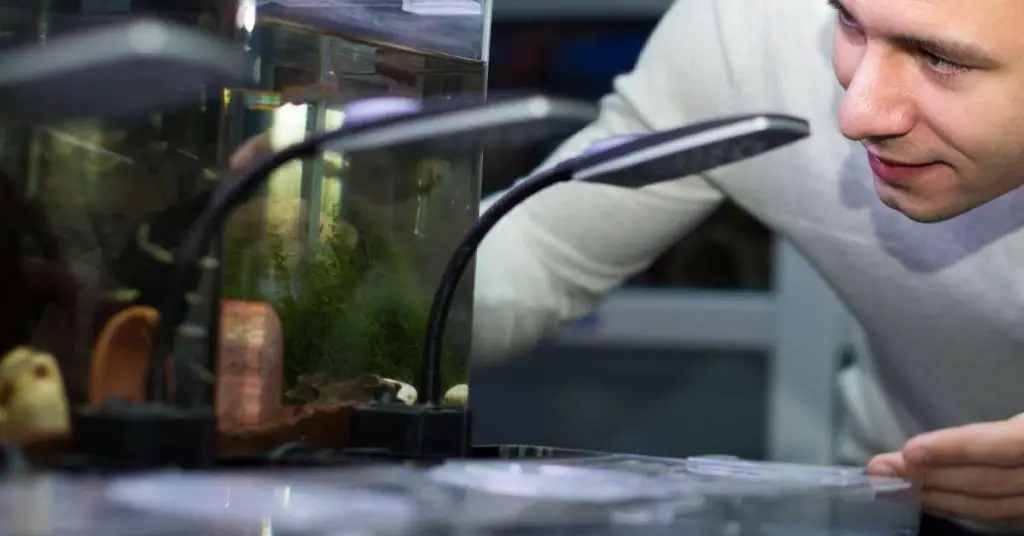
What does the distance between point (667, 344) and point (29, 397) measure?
5.47ft

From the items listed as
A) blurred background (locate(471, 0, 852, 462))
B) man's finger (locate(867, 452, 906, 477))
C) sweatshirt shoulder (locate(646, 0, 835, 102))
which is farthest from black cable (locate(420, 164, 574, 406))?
blurred background (locate(471, 0, 852, 462))

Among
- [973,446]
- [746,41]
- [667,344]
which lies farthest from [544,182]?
[667,344]

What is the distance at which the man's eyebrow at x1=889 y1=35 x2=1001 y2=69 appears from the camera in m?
0.72

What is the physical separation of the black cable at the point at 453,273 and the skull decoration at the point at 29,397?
0.69ft

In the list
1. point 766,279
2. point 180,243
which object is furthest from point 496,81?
point 180,243

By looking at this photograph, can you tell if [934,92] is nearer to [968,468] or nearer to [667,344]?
[968,468]

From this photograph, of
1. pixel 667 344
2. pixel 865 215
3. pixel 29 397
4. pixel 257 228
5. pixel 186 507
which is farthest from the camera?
pixel 667 344

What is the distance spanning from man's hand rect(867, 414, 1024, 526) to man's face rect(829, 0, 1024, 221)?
14cm

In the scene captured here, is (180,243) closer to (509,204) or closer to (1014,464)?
(509,204)

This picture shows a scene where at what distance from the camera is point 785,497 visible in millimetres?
593

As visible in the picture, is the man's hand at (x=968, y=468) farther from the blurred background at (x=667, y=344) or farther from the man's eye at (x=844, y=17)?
the blurred background at (x=667, y=344)

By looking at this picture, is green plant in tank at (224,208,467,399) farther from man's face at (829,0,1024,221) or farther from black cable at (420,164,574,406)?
man's face at (829,0,1024,221)

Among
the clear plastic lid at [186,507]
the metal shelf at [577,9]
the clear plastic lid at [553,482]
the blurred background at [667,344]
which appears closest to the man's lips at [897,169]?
the clear plastic lid at [553,482]

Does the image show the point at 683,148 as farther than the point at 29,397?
Yes
